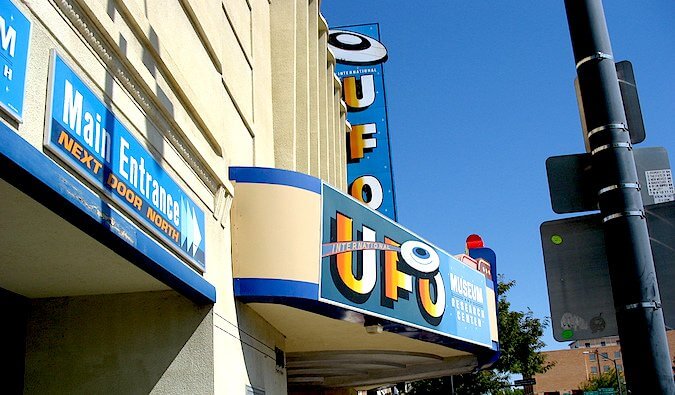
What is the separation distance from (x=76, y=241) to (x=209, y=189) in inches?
118

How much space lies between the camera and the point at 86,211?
663 centimetres

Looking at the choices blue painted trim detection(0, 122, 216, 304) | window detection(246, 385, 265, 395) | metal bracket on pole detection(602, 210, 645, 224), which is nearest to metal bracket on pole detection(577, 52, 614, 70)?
metal bracket on pole detection(602, 210, 645, 224)

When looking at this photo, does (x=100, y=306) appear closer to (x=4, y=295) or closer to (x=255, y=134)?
(x=4, y=295)

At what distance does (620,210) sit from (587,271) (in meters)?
0.54

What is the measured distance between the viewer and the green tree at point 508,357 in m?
36.1

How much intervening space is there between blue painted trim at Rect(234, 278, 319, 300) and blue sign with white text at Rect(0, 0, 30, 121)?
5.53 m

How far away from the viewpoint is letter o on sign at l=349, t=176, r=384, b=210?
79.6 feet

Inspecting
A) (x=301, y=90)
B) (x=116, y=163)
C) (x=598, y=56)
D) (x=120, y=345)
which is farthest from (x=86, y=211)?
(x=301, y=90)

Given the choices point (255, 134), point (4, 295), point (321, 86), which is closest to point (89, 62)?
point (4, 295)

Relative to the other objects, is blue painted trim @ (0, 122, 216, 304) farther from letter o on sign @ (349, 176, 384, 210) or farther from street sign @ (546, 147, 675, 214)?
letter o on sign @ (349, 176, 384, 210)

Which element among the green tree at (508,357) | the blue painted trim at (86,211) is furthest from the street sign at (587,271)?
the green tree at (508,357)

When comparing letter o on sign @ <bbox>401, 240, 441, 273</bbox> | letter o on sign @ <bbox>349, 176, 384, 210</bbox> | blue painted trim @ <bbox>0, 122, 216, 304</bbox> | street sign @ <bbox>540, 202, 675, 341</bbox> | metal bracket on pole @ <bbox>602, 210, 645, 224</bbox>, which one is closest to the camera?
metal bracket on pole @ <bbox>602, 210, 645, 224</bbox>

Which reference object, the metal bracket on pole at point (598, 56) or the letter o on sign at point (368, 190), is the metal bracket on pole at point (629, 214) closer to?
the metal bracket on pole at point (598, 56)

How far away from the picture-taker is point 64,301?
31.9 ft
